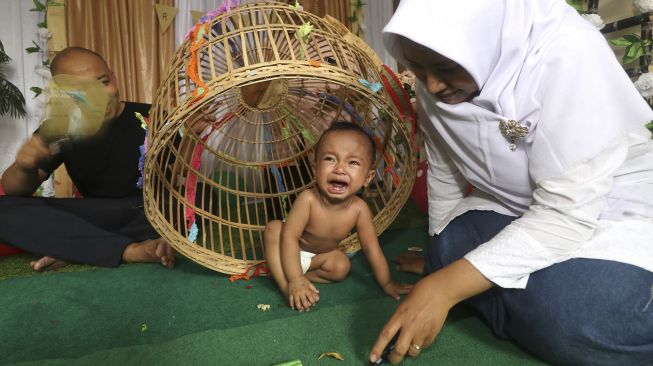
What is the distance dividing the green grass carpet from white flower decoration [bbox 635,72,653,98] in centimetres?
115

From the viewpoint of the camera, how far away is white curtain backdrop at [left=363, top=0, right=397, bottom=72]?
3.37 metres

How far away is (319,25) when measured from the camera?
1.26 metres

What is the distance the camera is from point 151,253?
1.51 meters

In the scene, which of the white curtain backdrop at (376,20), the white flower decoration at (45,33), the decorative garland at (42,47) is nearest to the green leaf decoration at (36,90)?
the decorative garland at (42,47)

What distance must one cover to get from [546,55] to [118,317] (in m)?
1.17

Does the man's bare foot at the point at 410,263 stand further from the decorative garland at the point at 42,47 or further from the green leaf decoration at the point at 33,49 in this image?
the green leaf decoration at the point at 33,49

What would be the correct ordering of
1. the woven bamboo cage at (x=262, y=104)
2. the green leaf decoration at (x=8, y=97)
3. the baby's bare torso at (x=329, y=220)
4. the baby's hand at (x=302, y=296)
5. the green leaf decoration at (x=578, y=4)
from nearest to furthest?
the woven bamboo cage at (x=262, y=104), the baby's hand at (x=302, y=296), the baby's bare torso at (x=329, y=220), the green leaf decoration at (x=578, y=4), the green leaf decoration at (x=8, y=97)

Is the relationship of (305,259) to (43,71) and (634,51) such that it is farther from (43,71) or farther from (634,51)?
(43,71)

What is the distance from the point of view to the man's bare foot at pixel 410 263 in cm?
140

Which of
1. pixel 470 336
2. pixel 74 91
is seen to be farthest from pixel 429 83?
pixel 74 91

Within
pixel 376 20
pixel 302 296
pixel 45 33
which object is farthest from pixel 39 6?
pixel 302 296

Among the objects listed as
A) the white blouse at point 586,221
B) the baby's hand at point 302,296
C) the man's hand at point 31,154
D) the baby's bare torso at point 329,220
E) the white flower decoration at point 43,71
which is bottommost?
the baby's hand at point 302,296

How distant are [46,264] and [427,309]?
139 centimetres

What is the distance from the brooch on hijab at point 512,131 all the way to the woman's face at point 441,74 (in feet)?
0.31
